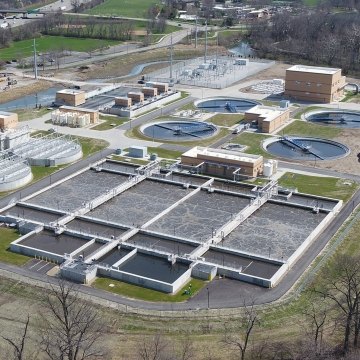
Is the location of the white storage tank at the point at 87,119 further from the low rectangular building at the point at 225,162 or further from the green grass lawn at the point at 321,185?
the green grass lawn at the point at 321,185

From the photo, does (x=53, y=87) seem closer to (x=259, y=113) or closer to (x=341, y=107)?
(x=259, y=113)

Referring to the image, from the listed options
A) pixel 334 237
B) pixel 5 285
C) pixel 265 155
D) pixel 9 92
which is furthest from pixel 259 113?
pixel 5 285

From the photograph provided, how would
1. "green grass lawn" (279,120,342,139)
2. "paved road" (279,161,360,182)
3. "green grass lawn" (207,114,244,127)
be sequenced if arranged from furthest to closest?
"green grass lawn" (207,114,244,127) → "green grass lawn" (279,120,342,139) → "paved road" (279,161,360,182)

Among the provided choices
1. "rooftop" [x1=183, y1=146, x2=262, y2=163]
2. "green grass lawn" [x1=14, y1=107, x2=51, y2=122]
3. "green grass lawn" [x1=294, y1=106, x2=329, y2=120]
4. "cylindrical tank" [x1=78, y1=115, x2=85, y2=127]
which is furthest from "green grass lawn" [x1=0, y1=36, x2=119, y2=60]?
"rooftop" [x1=183, y1=146, x2=262, y2=163]

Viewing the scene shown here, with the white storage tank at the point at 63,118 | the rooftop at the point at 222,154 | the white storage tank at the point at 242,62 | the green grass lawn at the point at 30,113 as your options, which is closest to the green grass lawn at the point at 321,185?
the rooftop at the point at 222,154

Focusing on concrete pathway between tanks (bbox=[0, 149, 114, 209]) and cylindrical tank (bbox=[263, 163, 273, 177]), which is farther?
cylindrical tank (bbox=[263, 163, 273, 177])

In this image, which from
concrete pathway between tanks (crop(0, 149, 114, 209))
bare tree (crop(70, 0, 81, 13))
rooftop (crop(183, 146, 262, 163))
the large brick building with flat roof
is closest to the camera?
concrete pathway between tanks (crop(0, 149, 114, 209))

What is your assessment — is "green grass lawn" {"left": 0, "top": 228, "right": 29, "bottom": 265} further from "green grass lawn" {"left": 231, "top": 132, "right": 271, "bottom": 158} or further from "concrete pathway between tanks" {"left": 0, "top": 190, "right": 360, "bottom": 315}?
"green grass lawn" {"left": 231, "top": 132, "right": 271, "bottom": 158}

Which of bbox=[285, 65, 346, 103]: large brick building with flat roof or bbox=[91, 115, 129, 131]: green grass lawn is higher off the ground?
bbox=[285, 65, 346, 103]: large brick building with flat roof
